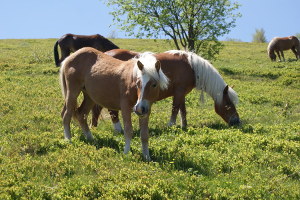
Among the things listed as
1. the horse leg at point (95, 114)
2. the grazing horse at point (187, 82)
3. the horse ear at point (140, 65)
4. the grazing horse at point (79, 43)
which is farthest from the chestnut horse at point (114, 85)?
the grazing horse at point (79, 43)

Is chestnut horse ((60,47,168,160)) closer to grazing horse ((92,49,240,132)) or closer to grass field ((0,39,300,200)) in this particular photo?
grass field ((0,39,300,200))

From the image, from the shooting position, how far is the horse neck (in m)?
10.9

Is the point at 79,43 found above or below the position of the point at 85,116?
above

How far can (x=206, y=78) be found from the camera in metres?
10.9

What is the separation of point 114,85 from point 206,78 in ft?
13.0

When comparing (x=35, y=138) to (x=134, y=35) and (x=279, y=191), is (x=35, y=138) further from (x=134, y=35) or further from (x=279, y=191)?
(x=134, y=35)

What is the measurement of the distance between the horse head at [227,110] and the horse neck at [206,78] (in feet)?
0.52

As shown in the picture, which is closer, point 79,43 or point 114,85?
point 114,85

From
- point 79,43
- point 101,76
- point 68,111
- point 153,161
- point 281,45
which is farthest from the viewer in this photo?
point 281,45

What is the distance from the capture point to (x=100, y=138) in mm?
8742

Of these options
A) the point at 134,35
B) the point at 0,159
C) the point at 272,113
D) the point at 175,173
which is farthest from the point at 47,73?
the point at 175,173

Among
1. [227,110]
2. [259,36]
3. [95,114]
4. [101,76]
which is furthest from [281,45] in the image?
[259,36]

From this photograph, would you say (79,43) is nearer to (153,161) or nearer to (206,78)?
(206,78)

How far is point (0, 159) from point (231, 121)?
6745 mm
